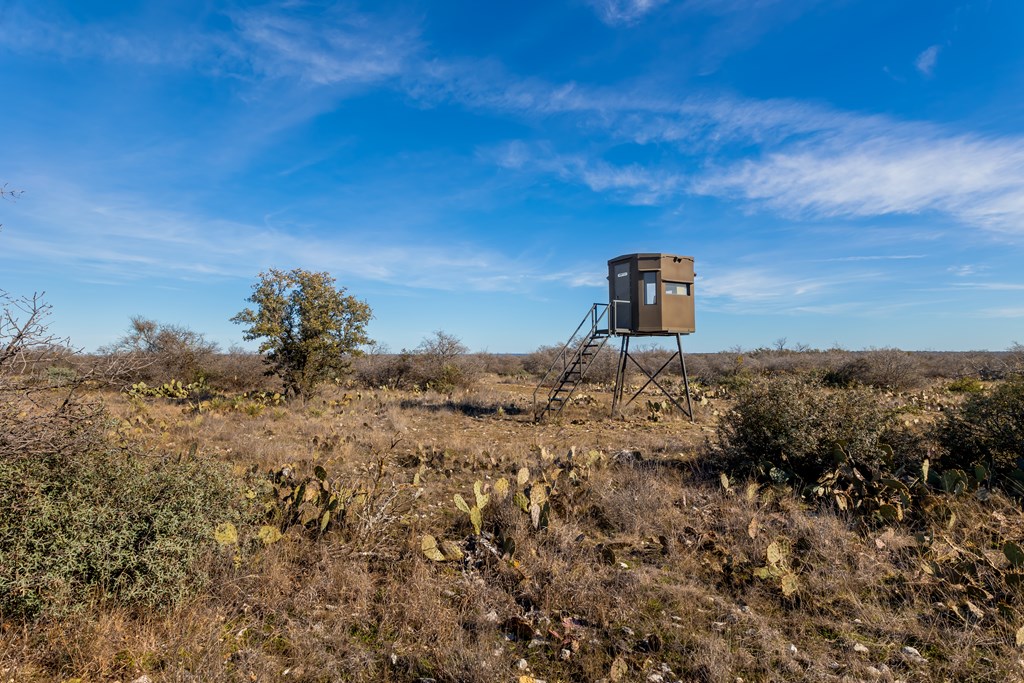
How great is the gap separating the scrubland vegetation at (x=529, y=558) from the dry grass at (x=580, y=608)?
2cm

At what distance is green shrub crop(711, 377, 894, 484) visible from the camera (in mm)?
7555

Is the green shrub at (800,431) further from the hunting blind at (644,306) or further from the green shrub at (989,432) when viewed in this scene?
the hunting blind at (644,306)

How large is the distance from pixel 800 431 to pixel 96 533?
8.46m

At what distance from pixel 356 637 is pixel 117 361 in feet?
11.0

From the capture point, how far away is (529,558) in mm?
5371

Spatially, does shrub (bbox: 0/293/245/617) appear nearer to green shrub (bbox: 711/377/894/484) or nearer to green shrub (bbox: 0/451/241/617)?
green shrub (bbox: 0/451/241/617)

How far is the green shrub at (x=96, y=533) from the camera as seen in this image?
3.79 meters

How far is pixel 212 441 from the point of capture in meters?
10.9

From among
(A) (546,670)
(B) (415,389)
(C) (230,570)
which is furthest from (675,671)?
(B) (415,389)

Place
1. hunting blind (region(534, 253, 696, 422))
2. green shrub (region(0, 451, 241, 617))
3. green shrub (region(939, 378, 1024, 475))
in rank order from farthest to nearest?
hunting blind (region(534, 253, 696, 422)), green shrub (region(939, 378, 1024, 475)), green shrub (region(0, 451, 241, 617))

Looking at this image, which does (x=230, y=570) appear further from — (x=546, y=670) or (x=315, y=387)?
(x=315, y=387)

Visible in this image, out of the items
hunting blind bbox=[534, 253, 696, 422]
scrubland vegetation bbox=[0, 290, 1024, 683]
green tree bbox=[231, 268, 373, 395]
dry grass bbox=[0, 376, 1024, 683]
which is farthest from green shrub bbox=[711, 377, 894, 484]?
green tree bbox=[231, 268, 373, 395]

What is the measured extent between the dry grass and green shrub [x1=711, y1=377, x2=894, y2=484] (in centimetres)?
83

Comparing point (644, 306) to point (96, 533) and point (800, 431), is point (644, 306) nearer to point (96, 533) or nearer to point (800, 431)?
point (800, 431)
